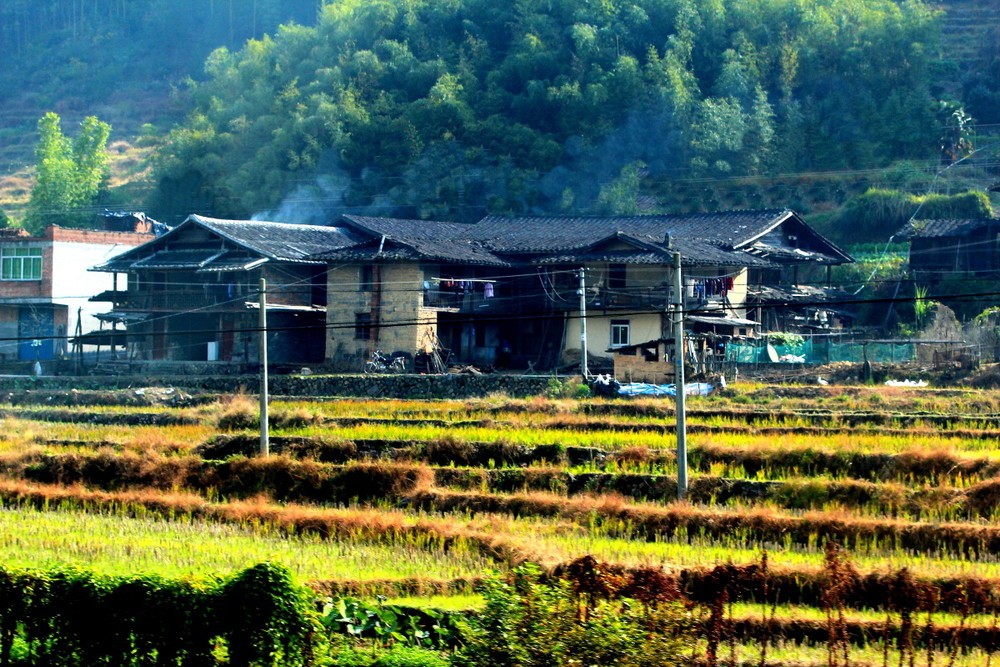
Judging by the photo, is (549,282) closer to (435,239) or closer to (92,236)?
(435,239)

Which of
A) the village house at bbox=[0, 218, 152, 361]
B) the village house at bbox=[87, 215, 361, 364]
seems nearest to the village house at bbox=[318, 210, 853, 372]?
the village house at bbox=[87, 215, 361, 364]

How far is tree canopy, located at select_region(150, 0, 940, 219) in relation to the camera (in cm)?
5709

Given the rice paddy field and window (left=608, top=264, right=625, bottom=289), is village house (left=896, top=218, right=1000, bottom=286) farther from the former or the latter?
the rice paddy field

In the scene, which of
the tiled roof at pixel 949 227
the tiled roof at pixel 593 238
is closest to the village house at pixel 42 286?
the tiled roof at pixel 593 238

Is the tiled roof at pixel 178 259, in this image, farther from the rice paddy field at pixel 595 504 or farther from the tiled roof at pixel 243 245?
the rice paddy field at pixel 595 504

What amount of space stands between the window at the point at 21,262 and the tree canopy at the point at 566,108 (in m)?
12.7

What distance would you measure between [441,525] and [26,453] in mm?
11720

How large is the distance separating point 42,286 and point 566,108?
24.4 m

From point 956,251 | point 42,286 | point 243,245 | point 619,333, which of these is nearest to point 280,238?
point 243,245

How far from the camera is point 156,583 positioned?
1330 centimetres

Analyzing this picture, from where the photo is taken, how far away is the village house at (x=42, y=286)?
49.7 m

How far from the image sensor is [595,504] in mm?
20234

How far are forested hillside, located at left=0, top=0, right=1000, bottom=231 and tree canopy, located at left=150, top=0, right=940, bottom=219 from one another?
10 cm

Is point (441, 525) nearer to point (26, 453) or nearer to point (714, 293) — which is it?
point (26, 453)
